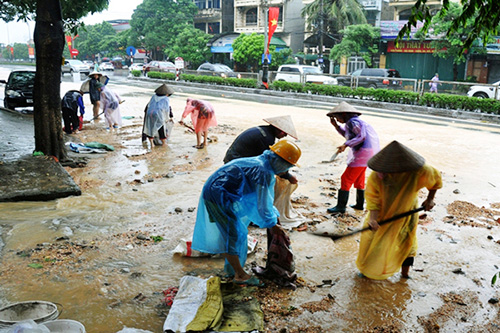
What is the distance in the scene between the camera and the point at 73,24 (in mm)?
13914

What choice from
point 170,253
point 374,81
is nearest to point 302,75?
point 374,81

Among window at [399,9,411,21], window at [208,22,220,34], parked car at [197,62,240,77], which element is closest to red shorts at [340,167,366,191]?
parked car at [197,62,240,77]

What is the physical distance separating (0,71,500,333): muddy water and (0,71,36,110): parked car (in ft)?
24.2

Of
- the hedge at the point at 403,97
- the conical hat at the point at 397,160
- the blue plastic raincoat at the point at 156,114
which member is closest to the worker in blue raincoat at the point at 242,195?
the conical hat at the point at 397,160

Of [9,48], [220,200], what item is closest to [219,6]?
[220,200]

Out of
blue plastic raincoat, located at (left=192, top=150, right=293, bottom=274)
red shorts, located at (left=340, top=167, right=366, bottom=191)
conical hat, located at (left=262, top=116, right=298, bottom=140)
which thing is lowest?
red shorts, located at (left=340, top=167, right=366, bottom=191)

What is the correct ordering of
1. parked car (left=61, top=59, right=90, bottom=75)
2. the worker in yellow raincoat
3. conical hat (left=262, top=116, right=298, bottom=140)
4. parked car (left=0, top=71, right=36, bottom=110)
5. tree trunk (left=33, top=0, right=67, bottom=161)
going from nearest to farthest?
1. the worker in yellow raincoat
2. conical hat (left=262, top=116, right=298, bottom=140)
3. tree trunk (left=33, top=0, right=67, bottom=161)
4. parked car (left=0, top=71, right=36, bottom=110)
5. parked car (left=61, top=59, right=90, bottom=75)

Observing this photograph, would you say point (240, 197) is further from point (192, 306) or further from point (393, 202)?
point (393, 202)

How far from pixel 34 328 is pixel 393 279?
340 centimetres

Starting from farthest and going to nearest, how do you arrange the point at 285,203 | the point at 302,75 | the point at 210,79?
the point at 210,79 < the point at 302,75 < the point at 285,203

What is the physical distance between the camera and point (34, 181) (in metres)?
7.50

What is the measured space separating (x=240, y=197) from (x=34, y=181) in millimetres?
4921

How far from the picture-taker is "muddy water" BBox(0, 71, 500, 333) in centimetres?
406

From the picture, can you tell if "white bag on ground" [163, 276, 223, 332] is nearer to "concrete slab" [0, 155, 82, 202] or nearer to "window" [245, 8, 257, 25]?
"concrete slab" [0, 155, 82, 202]
